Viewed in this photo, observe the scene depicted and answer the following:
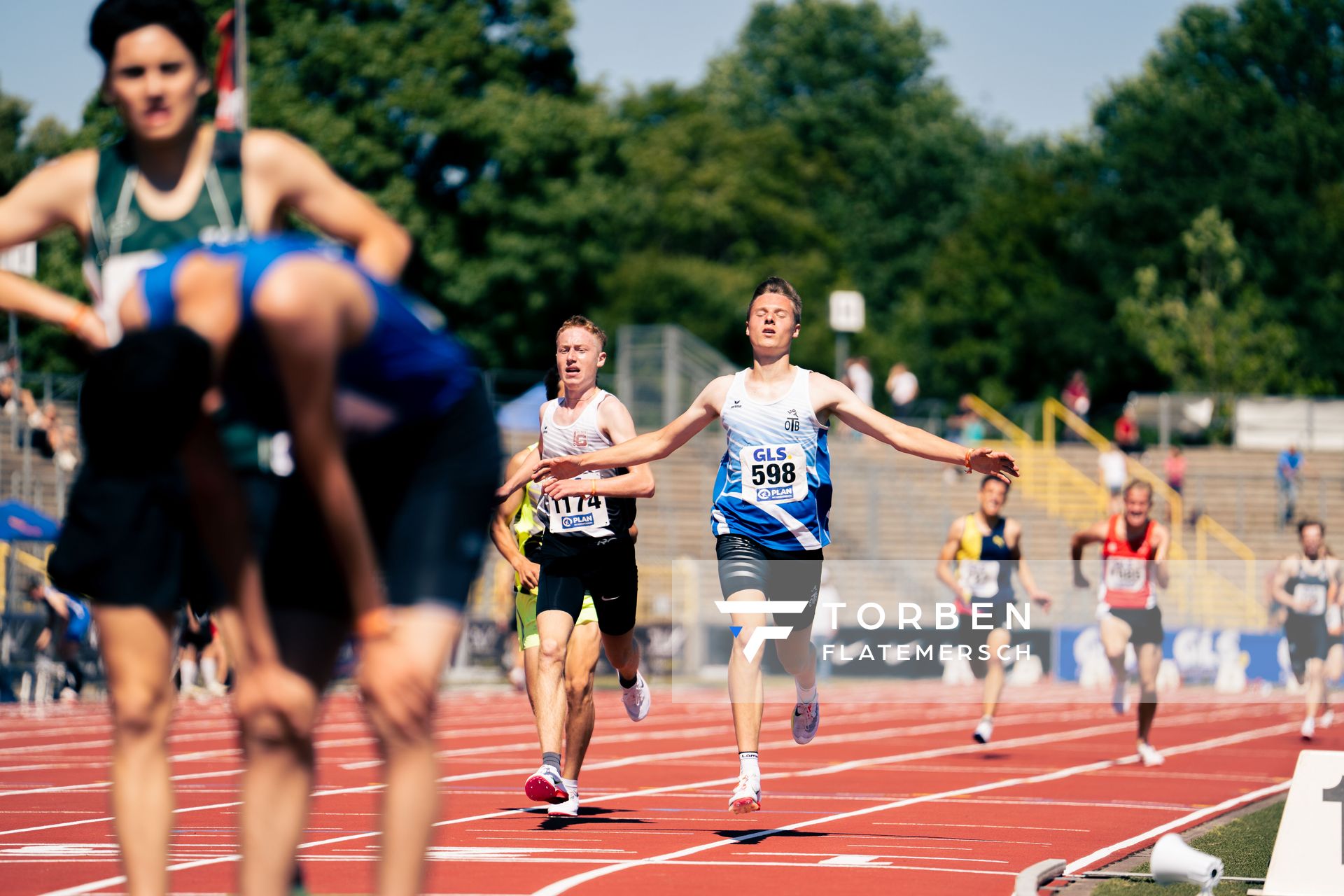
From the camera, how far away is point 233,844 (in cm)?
846

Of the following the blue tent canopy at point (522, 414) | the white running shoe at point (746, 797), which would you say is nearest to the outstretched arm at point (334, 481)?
the white running shoe at point (746, 797)

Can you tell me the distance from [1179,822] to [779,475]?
2.88 metres

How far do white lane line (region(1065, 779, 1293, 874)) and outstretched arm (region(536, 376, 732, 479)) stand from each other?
2.49 metres

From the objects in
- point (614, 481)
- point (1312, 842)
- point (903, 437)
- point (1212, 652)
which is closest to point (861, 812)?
point (903, 437)

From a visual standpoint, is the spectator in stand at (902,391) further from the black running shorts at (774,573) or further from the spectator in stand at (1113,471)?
the black running shorts at (774,573)

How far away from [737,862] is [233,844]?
7.03 ft

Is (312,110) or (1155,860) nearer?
(1155,860)

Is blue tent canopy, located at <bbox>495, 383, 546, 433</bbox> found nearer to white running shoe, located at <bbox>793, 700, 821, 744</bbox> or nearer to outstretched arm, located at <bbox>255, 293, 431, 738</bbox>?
white running shoe, located at <bbox>793, 700, 821, 744</bbox>

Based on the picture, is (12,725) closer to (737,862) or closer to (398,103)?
(737,862)

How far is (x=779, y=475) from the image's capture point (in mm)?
9586

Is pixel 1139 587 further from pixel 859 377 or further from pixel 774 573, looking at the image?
pixel 859 377

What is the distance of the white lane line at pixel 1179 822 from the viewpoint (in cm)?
850

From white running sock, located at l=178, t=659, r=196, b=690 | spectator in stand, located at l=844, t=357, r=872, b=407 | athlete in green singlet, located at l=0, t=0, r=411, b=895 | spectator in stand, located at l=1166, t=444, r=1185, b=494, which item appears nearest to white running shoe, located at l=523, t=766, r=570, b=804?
athlete in green singlet, located at l=0, t=0, r=411, b=895

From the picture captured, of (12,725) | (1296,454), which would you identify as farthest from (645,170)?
(12,725)
